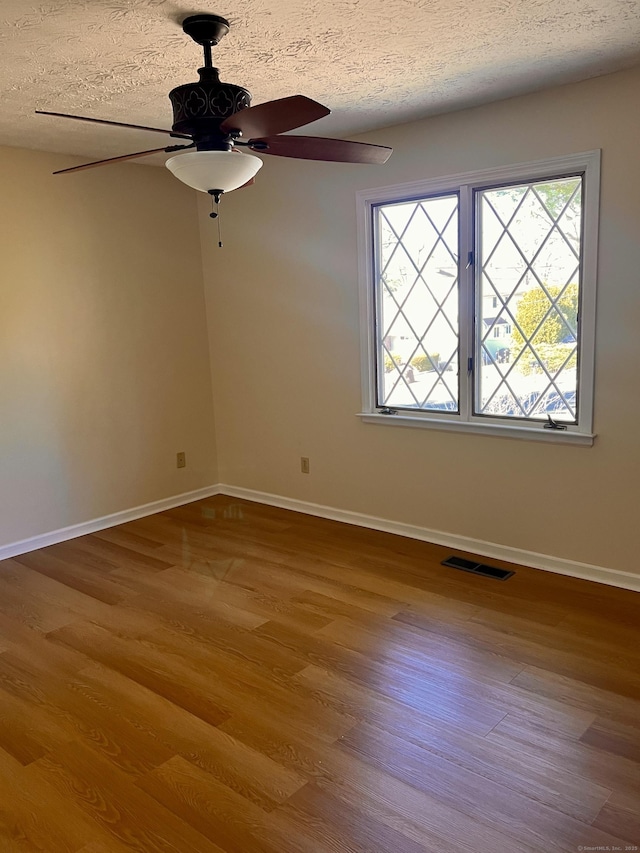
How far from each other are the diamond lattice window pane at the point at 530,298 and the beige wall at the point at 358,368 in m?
0.16

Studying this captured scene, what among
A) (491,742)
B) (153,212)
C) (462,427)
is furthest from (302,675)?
(153,212)

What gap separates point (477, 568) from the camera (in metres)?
3.47

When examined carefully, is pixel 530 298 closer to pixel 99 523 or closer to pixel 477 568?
pixel 477 568

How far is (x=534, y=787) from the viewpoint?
1931mm

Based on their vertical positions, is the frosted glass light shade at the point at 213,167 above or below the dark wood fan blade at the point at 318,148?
below

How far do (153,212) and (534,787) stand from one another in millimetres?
3981

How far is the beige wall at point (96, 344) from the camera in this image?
3854 millimetres

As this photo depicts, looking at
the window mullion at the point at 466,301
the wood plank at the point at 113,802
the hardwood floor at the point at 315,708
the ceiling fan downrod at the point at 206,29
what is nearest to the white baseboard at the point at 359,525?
the hardwood floor at the point at 315,708

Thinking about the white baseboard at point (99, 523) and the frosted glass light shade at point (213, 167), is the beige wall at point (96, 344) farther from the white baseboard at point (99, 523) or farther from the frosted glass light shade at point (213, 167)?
the frosted glass light shade at point (213, 167)

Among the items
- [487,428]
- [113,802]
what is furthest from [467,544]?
[113,802]

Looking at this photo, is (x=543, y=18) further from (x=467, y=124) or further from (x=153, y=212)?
(x=153, y=212)

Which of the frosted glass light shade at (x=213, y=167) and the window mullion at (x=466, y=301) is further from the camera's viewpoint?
the window mullion at (x=466, y=301)

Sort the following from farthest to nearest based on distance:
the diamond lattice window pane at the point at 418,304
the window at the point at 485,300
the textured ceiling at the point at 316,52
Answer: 1. the diamond lattice window pane at the point at 418,304
2. the window at the point at 485,300
3. the textured ceiling at the point at 316,52

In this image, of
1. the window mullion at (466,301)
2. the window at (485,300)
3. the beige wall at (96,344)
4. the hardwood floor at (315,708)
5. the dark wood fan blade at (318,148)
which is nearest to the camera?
the hardwood floor at (315,708)
